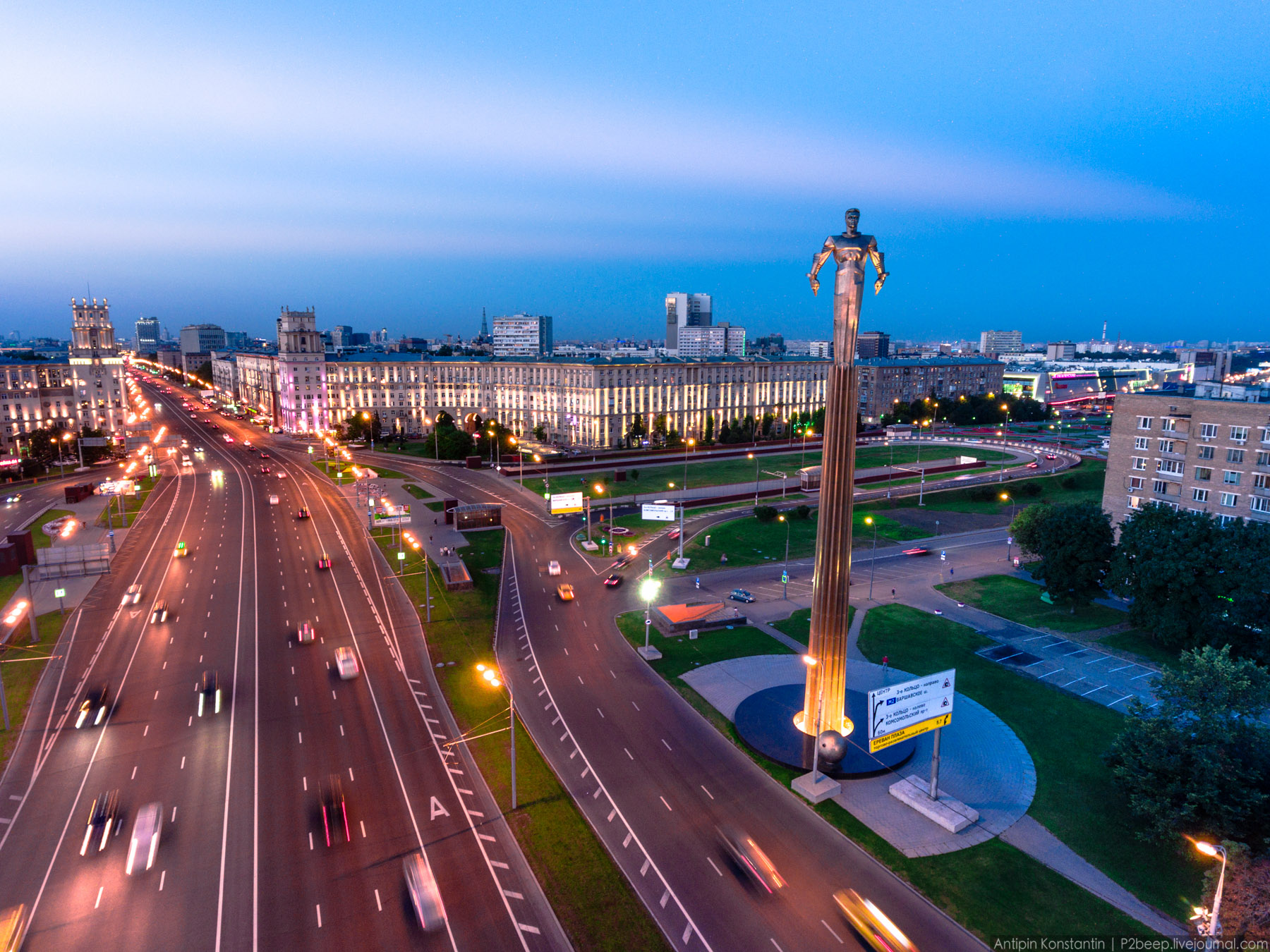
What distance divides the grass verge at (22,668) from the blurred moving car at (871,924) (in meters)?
43.2

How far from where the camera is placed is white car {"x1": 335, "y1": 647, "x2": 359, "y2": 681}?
4659 cm

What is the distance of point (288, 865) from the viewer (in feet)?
97.6

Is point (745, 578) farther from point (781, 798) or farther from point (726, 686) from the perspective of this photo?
point (781, 798)

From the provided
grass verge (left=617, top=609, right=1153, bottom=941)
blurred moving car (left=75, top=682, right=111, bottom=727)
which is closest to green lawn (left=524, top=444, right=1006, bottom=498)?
blurred moving car (left=75, top=682, right=111, bottom=727)

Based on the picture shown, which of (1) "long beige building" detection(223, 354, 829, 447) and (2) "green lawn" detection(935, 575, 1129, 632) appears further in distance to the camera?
(1) "long beige building" detection(223, 354, 829, 447)

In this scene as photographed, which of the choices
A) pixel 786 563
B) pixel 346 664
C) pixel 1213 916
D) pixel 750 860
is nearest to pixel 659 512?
pixel 786 563

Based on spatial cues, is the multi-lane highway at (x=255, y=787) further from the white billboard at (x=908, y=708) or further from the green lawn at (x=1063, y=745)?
the green lawn at (x=1063, y=745)

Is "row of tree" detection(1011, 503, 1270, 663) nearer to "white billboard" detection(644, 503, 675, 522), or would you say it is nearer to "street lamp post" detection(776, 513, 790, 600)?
"street lamp post" detection(776, 513, 790, 600)

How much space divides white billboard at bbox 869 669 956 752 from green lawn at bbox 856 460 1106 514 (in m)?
66.4

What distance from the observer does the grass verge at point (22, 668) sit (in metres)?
39.6

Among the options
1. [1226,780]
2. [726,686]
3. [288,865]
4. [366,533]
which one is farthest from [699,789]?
[366,533]

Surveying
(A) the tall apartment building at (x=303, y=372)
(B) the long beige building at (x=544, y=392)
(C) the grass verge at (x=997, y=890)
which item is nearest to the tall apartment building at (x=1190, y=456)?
(C) the grass verge at (x=997, y=890)

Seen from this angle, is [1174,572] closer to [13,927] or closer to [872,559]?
[872,559]

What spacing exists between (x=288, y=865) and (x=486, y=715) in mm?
13925
